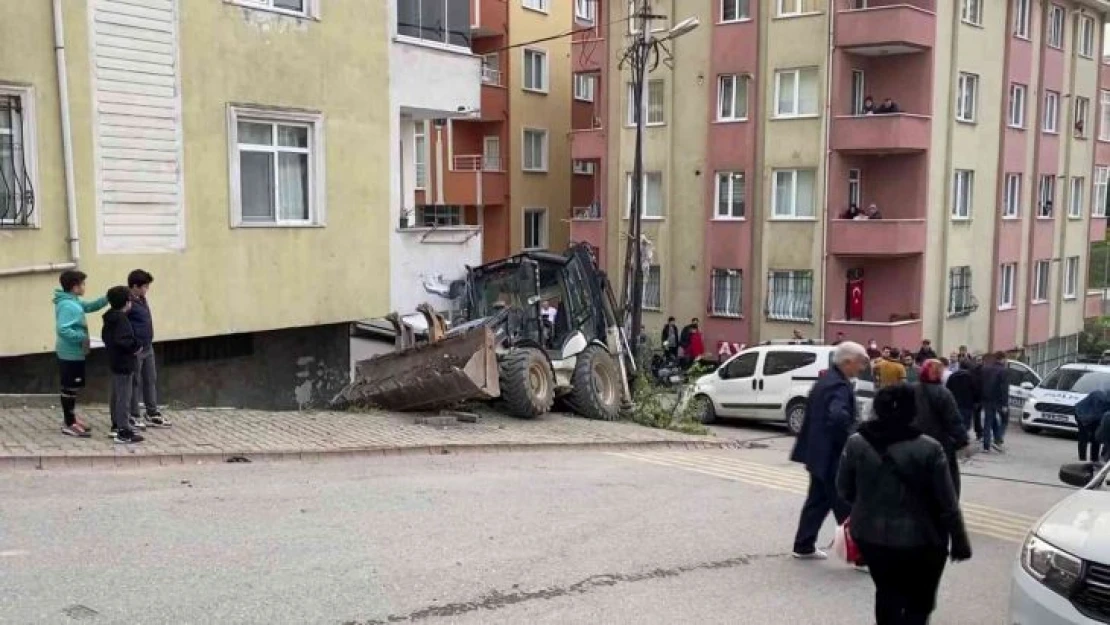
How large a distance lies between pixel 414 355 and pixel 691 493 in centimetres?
561

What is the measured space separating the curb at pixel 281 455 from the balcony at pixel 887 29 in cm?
1829

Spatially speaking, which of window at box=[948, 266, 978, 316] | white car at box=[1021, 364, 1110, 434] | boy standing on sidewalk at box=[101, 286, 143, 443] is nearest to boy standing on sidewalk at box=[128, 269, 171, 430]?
boy standing on sidewalk at box=[101, 286, 143, 443]

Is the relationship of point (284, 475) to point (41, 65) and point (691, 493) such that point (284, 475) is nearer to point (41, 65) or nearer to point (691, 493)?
point (691, 493)

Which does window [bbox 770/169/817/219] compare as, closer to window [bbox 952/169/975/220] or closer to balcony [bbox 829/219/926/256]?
balcony [bbox 829/219/926/256]

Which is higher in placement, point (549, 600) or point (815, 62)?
point (815, 62)

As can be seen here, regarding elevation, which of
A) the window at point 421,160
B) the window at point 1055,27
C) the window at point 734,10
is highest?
the window at point 1055,27

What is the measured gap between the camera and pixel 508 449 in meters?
13.2

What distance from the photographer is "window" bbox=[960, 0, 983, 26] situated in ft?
103

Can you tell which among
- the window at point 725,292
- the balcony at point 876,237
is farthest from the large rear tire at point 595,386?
the window at point 725,292

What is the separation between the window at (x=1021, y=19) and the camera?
113 ft

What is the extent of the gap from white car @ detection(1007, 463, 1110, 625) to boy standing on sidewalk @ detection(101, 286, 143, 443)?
7.91 metres

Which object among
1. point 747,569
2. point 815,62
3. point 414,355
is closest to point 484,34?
point 815,62

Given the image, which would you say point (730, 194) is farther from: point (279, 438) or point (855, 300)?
point (279, 438)

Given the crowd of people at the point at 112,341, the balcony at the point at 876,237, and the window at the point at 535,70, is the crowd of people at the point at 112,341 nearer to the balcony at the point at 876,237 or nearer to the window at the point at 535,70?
the balcony at the point at 876,237
